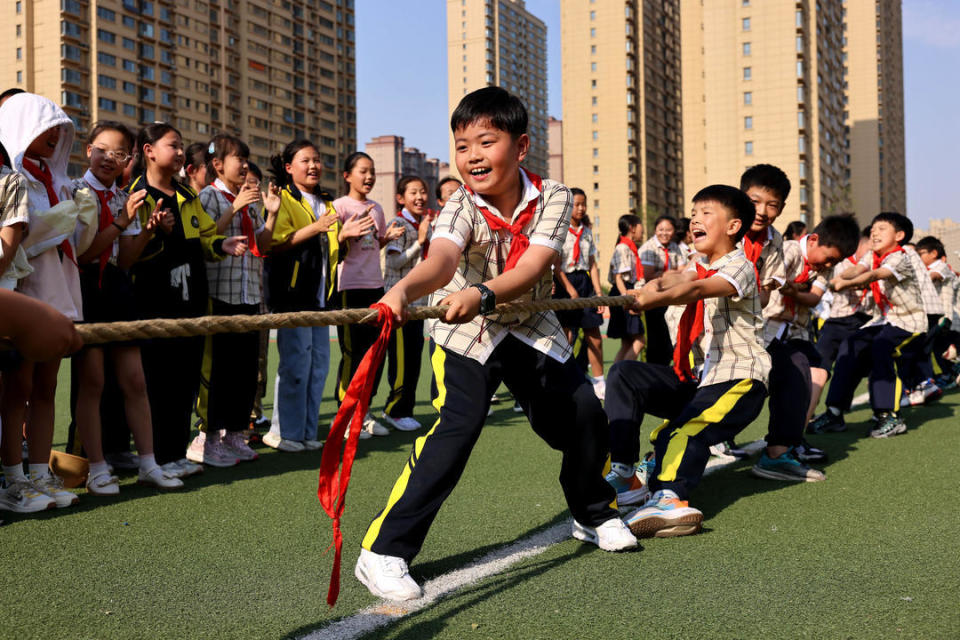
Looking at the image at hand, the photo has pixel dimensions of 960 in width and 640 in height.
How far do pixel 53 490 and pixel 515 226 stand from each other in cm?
277

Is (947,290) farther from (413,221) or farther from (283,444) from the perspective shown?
(283,444)

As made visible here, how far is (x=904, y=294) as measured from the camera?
7105 mm

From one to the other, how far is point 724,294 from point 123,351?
3139mm

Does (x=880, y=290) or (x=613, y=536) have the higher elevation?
(x=880, y=290)

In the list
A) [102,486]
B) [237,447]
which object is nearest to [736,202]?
[237,447]

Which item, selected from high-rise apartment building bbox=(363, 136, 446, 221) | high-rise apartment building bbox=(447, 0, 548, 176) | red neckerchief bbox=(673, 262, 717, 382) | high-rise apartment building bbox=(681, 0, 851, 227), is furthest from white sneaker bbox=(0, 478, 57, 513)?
high-rise apartment building bbox=(447, 0, 548, 176)

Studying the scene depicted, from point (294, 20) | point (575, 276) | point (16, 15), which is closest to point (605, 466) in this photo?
point (575, 276)

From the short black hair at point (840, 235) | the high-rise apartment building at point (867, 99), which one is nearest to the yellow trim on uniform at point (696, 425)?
the short black hair at point (840, 235)

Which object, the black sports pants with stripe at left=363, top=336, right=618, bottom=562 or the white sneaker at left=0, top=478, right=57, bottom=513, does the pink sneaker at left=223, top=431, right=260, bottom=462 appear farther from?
the black sports pants with stripe at left=363, top=336, right=618, bottom=562

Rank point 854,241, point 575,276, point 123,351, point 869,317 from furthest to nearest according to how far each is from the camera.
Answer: point 575,276 < point 869,317 < point 854,241 < point 123,351

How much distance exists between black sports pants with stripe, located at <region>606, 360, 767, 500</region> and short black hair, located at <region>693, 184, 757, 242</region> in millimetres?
784

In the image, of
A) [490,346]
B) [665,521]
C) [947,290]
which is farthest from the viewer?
[947,290]

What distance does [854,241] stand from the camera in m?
5.55

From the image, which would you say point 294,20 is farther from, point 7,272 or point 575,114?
point 7,272
